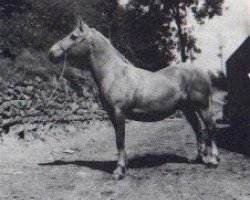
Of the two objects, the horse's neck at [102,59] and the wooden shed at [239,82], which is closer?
the horse's neck at [102,59]

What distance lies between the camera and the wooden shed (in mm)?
18656

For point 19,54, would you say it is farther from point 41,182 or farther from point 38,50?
point 41,182

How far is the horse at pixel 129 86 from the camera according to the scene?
22.7ft

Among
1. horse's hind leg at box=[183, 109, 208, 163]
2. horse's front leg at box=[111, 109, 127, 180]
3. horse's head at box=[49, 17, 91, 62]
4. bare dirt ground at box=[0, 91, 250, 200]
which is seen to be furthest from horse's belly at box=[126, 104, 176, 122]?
horse's head at box=[49, 17, 91, 62]

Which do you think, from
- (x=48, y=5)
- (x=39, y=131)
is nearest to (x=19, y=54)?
(x=39, y=131)

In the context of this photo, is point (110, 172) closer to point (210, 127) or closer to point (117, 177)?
point (117, 177)

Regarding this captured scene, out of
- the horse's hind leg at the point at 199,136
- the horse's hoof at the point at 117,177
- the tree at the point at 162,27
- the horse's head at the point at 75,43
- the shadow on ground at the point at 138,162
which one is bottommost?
the horse's hoof at the point at 117,177

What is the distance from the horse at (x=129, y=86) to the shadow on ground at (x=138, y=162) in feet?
2.45

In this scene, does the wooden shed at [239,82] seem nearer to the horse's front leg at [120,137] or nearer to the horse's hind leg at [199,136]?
the horse's hind leg at [199,136]

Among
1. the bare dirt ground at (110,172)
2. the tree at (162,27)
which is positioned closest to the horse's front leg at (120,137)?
the bare dirt ground at (110,172)

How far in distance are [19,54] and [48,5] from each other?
9679 mm

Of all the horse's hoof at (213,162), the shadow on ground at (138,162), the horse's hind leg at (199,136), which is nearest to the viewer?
the horse's hoof at (213,162)

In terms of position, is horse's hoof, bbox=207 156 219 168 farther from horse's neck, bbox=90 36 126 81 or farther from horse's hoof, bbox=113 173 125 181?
horse's neck, bbox=90 36 126 81

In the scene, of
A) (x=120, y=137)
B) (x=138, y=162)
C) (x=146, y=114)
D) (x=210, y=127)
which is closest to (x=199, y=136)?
(x=210, y=127)
